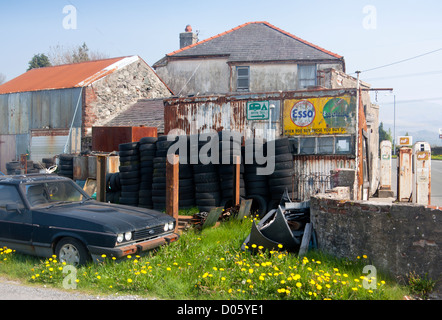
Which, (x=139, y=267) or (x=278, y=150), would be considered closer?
(x=139, y=267)

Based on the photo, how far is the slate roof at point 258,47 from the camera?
24219 millimetres

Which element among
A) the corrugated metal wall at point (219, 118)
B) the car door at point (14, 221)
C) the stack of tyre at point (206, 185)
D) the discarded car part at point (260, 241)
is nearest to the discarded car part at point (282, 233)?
the discarded car part at point (260, 241)

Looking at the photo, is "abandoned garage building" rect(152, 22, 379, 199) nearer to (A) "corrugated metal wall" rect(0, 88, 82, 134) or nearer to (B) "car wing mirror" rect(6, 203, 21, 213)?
(B) "car wing mirror" rect(6, 203, 21, 213)

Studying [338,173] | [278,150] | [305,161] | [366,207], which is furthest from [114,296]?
[305,161]

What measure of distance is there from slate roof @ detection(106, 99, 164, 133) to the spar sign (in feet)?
23.1

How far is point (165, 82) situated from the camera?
26.5 meters

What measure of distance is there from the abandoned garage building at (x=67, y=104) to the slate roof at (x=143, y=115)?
0.50 m

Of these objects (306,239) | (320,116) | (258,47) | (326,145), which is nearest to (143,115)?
(258,47)

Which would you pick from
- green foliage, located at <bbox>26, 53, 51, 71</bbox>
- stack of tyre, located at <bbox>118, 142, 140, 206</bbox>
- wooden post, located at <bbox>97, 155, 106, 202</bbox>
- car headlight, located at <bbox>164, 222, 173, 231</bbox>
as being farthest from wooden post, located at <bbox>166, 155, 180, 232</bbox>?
green foliage, located at <bbox>26, 53, 51, 71</bbox>

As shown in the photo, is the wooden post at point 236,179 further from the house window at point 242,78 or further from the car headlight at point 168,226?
the house window at point 242,78

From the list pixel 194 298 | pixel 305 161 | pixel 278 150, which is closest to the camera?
pixel 194 298

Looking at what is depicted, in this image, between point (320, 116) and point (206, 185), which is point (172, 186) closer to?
point (206, 185)

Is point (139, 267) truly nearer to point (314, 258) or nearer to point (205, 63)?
point (314, 258)

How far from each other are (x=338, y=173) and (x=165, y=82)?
61.6ft
